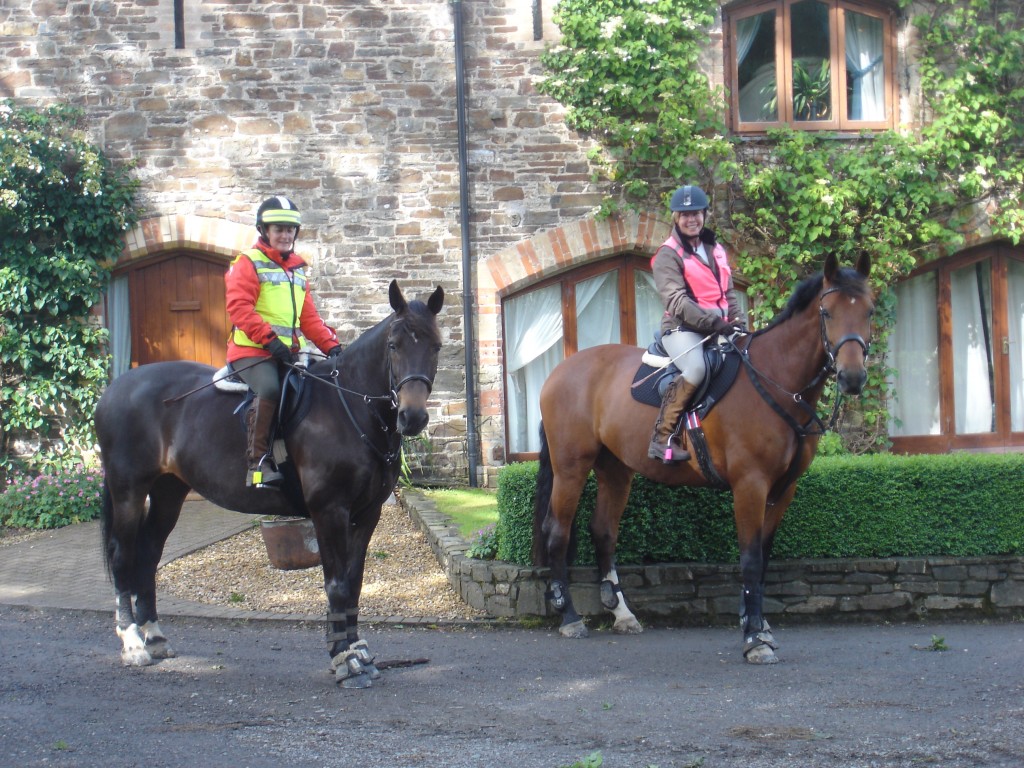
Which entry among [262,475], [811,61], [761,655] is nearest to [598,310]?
[811,61]

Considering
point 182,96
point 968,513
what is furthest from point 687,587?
point 182,96

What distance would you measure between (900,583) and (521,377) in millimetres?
6514

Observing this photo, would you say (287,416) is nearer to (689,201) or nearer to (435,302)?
(435,302)

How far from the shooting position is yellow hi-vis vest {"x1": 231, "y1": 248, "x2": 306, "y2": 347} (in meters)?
6.63

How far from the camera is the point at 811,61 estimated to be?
13547mm

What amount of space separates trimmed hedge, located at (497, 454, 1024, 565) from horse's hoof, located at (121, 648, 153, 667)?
8.88 feet

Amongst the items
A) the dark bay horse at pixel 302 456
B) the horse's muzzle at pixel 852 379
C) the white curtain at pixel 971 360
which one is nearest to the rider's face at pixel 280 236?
the dark bay horse at pixel 302 456

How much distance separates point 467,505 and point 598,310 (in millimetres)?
3442

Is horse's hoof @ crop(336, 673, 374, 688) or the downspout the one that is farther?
the downspout

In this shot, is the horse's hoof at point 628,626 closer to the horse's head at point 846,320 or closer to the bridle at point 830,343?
the bridle at point 830,343

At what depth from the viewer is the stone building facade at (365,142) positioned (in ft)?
42.5

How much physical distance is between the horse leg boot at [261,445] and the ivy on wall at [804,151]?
23.9 ft

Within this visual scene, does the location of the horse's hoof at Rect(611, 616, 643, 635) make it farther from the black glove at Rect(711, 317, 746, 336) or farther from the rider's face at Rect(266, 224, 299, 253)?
the rider's face at Rect(266, 224, 299, 253)

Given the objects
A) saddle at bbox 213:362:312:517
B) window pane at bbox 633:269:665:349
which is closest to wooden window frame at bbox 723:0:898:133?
window pane at bbox 633:269:665:349
